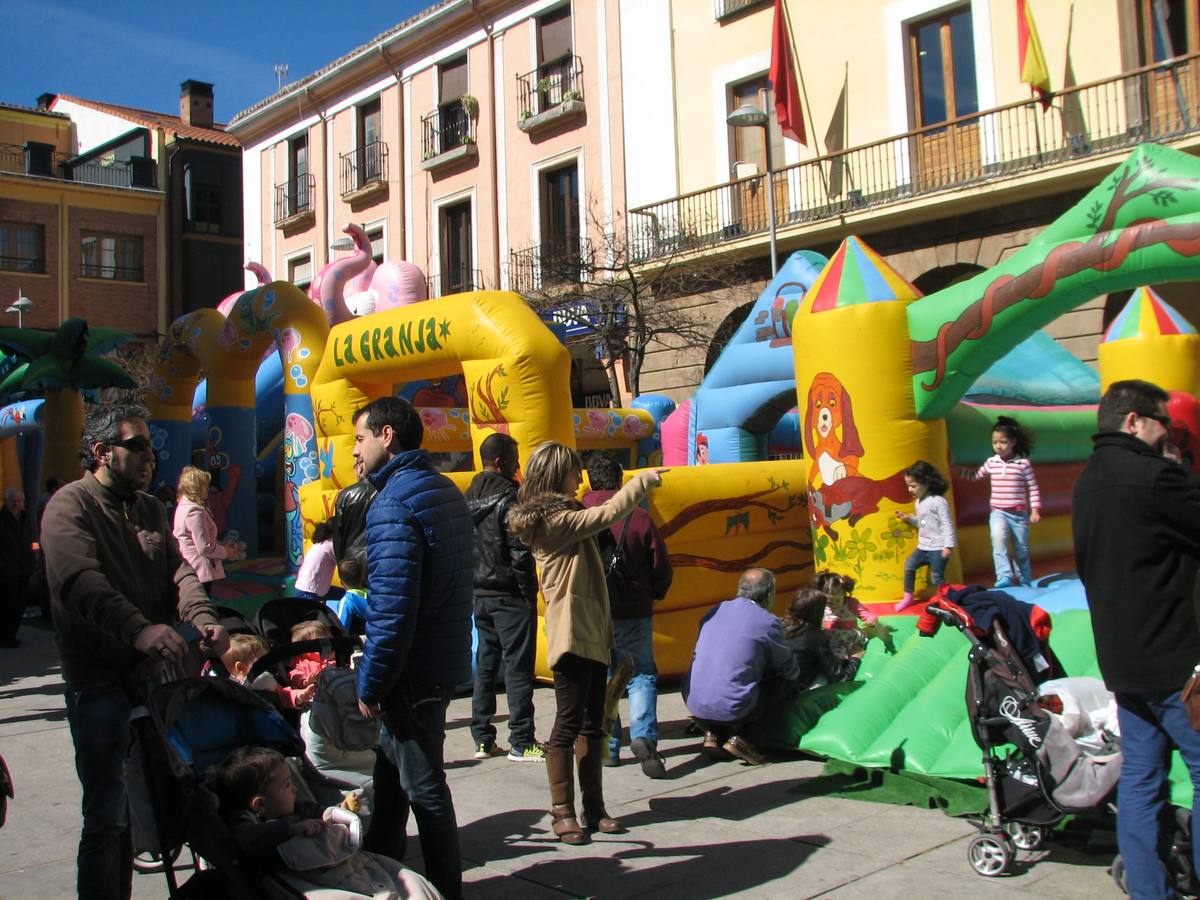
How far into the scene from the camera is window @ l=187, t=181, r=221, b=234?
1319 inches

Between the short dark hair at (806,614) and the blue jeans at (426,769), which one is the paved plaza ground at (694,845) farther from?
the short dark hair at (806,614)

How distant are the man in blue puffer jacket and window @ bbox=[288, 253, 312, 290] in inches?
1018

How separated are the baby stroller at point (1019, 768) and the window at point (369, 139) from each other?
24245 mm

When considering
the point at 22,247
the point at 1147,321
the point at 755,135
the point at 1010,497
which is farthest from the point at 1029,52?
the point at 22,247

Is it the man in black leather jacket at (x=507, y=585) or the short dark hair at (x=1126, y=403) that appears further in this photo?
the man in black leather jacket at (x=507, y=585)

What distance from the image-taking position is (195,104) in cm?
3662

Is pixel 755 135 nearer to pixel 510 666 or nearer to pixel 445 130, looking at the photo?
pixel 445 130

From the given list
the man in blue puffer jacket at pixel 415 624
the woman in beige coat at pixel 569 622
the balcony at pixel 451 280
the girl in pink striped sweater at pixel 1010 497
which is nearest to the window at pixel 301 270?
the balcony at pixel 451 280

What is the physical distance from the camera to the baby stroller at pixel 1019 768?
13.6 ft

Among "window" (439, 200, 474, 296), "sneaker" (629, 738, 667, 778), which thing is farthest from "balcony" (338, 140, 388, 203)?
"sneaker" (629, 738, 667, 778)

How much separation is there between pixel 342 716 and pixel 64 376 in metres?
11.1

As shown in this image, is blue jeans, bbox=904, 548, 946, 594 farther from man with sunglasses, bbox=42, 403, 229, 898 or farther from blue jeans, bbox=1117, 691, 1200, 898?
man with sunglasses, bbox=42, 403, 229, 898

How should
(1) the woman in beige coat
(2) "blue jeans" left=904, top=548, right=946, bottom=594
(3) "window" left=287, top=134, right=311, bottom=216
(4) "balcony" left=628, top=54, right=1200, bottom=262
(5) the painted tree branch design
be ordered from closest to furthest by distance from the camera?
1. (1) the woman in beige coat
2. (5) the painted tree branch design
3. (2) "blue jeans" left=904, top=548, right=946, bottom=594
4. (4) "balcony" left=628, top=54, right=1200, bottom=262
5. (3) "window" left=287, top=134, right=311, bottom=216

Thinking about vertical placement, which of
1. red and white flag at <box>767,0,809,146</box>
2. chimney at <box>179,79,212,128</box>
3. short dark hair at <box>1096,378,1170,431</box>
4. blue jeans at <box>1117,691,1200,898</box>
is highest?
chimney at <box>179,79,212,128</box>
